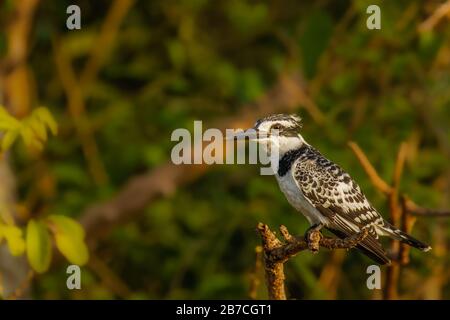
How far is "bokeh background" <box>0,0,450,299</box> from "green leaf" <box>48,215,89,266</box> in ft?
4.40

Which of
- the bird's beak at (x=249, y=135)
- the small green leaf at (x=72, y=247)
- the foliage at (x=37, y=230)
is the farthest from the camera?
the small green leaf at (x=72, y=247)

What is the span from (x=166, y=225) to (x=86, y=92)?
877mm

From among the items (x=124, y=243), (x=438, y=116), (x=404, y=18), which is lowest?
(x=124, y=243)

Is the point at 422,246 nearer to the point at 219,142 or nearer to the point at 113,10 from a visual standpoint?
the point at 219,142

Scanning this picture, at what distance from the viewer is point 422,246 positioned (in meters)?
2.58

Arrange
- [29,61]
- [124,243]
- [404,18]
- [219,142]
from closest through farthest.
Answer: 1. [219,142]
2. [404,18]
3. [124,243]
4. [29,61]

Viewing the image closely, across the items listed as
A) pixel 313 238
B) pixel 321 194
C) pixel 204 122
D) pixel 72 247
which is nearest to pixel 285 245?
pixel 313 238

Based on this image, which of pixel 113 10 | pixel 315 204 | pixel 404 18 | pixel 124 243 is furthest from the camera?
pixel 113 10

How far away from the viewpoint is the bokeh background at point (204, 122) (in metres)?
4.64

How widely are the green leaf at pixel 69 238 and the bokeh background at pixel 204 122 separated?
1340mm

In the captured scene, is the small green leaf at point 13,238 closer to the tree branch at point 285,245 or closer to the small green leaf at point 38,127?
the small green leaf at point 38,127

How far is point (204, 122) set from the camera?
5254 mm

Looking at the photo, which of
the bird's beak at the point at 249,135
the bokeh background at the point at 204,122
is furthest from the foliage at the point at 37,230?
the bokeh background at the point at 204,122

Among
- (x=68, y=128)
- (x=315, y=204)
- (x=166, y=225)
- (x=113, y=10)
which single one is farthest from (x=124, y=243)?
(x=315, y=204)
